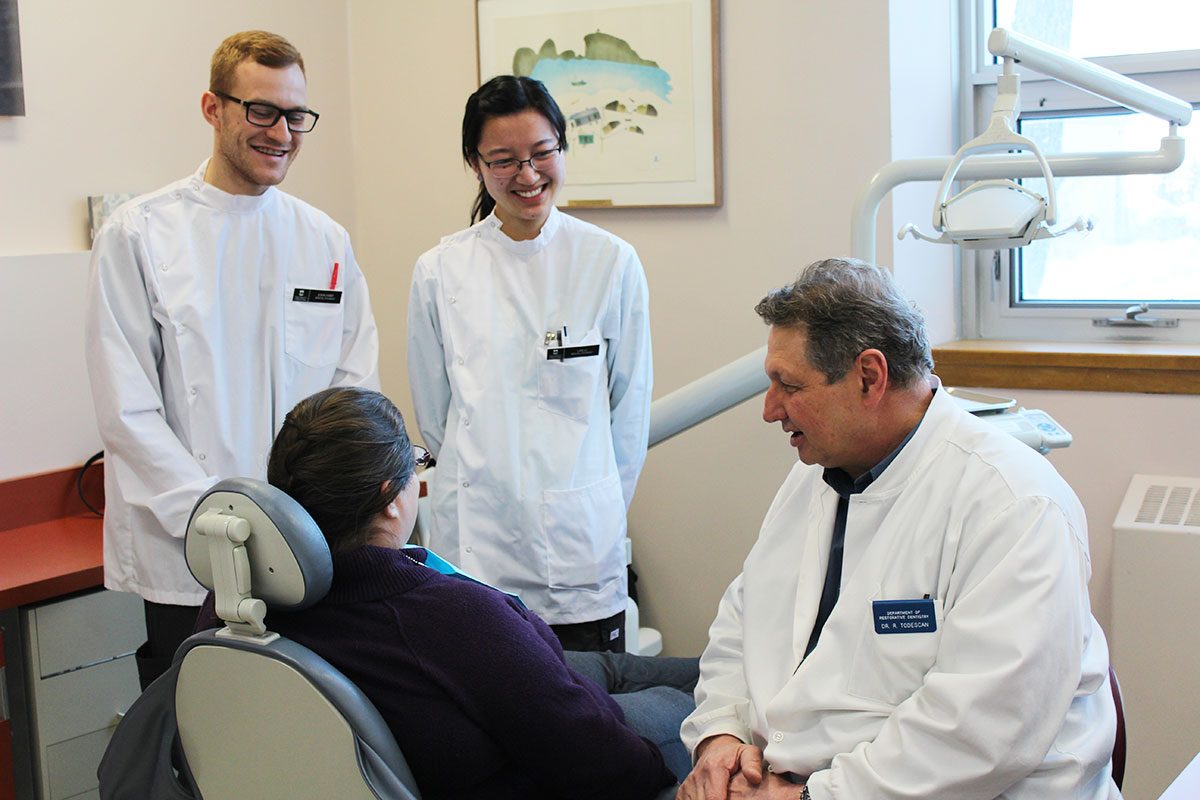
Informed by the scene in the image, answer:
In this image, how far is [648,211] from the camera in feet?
10.1

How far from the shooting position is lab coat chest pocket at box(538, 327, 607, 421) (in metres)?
2.17

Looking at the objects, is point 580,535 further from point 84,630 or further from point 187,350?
point 84,630

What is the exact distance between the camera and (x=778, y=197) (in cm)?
288

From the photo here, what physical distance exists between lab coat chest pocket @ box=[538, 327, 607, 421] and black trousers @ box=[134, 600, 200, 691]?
71 centimetres

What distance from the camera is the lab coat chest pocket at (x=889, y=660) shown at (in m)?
1.42

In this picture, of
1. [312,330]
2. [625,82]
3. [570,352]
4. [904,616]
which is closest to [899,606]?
[904,616]

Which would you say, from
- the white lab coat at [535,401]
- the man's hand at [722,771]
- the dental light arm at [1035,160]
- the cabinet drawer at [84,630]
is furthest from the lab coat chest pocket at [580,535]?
the cabinet drawer at [84,630]

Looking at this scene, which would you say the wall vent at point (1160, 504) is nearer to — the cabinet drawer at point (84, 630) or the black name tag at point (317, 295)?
the black name tag at point (317, 295)

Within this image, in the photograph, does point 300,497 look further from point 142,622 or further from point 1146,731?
point 1146,731

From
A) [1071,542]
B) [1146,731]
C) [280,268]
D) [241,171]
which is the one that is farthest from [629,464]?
[1146,731]

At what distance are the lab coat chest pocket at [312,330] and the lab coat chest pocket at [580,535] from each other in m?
0.50

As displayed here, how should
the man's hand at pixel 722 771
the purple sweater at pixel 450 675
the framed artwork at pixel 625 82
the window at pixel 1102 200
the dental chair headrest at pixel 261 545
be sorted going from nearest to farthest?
the dental chair headrest at pixel 261 545 < the purple sweater at pixel 450 675 < the man's hand at pixel 722 771 < the window at pixel 1102 200 < the framed artwork at pixel 625 82

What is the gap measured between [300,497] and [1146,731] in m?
1.88

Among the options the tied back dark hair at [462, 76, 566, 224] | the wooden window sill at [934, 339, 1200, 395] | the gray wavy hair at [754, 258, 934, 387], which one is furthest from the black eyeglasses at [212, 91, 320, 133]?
the wooden window sill at [934, 339, 1200, 395]
